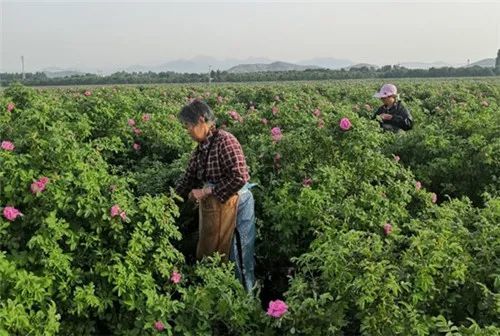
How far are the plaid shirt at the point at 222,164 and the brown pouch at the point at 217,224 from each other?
8cm

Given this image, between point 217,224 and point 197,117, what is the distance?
2.39 ft

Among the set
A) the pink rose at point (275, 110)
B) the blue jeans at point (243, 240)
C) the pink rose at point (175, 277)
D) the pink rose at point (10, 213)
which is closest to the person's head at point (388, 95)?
the pink rose at point (275, 110)

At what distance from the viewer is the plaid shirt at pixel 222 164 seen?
12.8 ft

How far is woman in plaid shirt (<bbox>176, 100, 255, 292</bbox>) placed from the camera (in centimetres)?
392

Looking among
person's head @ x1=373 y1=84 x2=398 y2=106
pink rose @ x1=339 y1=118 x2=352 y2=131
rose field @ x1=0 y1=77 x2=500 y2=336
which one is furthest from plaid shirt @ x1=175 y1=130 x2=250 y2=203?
person's head @ x1=373 y1=84 x2=398 y2=106

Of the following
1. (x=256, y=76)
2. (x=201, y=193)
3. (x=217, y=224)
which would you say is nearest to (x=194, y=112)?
(x=201, y=193)

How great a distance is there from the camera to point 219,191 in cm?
392

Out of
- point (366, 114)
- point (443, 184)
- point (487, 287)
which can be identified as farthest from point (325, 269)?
point (366, 114)

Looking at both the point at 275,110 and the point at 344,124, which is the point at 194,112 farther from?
the point at 275,110

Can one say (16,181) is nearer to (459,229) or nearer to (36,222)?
(36,222)

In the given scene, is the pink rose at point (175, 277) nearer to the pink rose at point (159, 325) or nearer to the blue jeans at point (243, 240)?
the pink rose at point (159, 325)

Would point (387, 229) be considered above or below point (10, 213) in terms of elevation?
below

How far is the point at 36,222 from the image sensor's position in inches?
132

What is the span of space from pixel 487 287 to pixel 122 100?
185 inches
